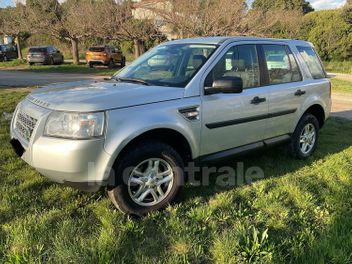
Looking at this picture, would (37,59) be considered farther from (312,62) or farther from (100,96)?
(100,96)

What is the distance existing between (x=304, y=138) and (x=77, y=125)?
3.72 meters

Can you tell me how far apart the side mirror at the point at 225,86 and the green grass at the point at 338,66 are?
925 inches

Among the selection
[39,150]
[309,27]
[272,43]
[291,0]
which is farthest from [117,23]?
[291,0]

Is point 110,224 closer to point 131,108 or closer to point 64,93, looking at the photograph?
point 131,108

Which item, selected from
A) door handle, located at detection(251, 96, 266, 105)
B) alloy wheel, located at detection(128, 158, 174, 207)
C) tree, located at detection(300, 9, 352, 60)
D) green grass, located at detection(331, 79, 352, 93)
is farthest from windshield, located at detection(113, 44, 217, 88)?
tree, located at detection(300, 9, 352, 60)

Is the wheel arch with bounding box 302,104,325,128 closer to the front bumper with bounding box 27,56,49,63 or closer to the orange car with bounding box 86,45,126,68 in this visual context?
the orange car with bounding box 86,45,126,68

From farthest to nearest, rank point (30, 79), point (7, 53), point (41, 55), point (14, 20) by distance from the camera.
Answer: point (7, 53) → point (14, 20) → point (41, 55) → point (30, 79)

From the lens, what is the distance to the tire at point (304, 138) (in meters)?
5.62

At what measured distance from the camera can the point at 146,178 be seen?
149 inches

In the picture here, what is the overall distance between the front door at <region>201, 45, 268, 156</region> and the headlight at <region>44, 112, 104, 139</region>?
1187 millimetres

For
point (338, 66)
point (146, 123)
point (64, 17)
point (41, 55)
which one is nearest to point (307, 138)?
point (146, 123)

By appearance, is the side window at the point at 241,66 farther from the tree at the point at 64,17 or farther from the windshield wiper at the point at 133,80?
the tree at the point at 64,17

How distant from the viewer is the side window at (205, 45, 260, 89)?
4.37 metres

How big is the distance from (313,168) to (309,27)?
28.9 meters
